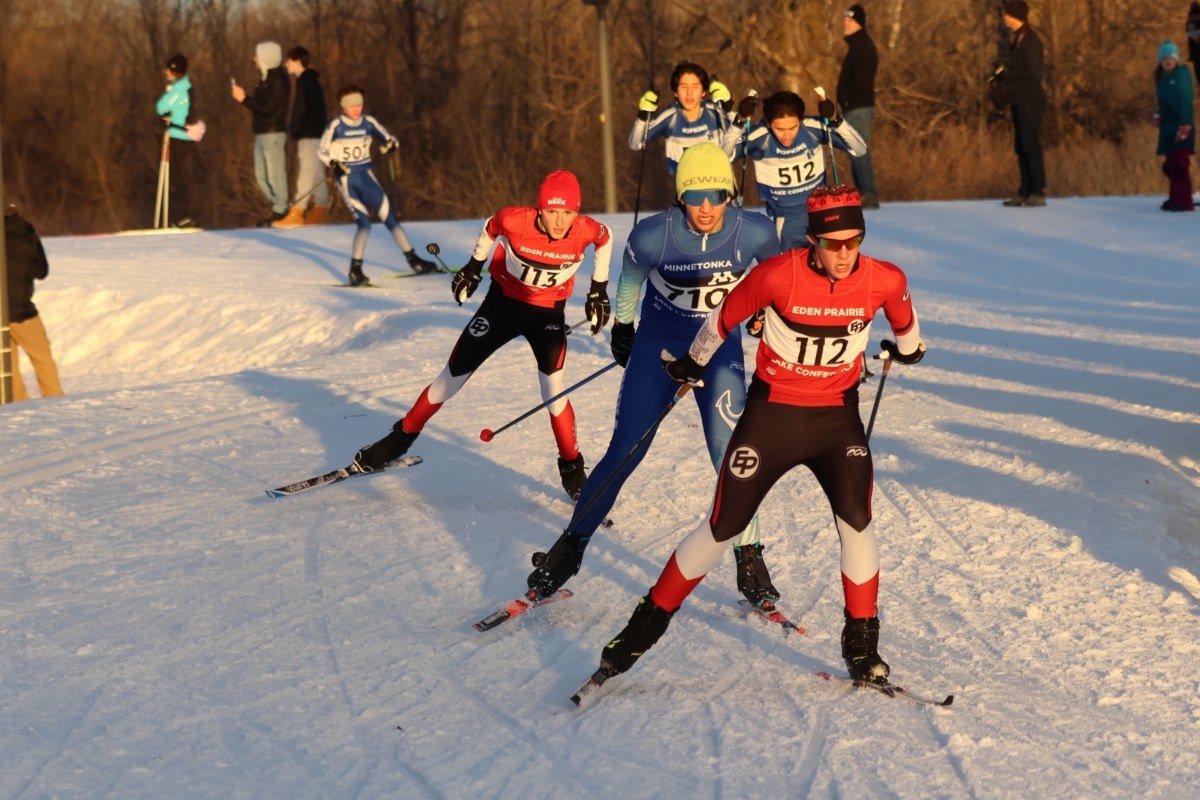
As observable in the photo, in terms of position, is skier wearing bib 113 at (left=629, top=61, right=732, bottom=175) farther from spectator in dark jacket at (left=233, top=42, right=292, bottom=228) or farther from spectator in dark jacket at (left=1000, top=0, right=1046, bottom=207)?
spectator in dark jacket at (left=233, top=42, right=292, bottom=228)

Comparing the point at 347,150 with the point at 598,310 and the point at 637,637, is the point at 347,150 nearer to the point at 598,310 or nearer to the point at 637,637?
the point at 598,310

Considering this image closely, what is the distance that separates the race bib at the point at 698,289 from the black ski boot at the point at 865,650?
1515 millimetres

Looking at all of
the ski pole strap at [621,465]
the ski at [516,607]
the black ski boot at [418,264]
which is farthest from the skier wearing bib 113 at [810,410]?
the black ski boot at [418,264]

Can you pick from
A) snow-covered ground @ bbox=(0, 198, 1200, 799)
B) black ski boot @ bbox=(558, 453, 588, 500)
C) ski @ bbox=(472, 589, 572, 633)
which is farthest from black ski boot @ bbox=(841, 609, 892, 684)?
black ski boot @ bbox=(558, 453, 588, 500)

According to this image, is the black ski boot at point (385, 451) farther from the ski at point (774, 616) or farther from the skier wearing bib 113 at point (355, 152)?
the skier wearing bib 113 at point (355, 152)

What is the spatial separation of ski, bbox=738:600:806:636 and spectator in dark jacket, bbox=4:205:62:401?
766cm

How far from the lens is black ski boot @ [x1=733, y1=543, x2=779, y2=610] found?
18.2 ft

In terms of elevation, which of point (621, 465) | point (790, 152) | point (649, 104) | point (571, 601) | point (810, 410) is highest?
point (649, 104)

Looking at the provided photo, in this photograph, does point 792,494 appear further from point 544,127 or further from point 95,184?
point 95,184

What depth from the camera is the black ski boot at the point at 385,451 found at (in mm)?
7055

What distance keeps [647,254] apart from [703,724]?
6.67 feet

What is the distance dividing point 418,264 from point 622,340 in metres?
9.75

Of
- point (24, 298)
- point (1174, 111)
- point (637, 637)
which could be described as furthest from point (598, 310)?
point (1174, 111)

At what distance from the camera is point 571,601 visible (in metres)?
5.69
